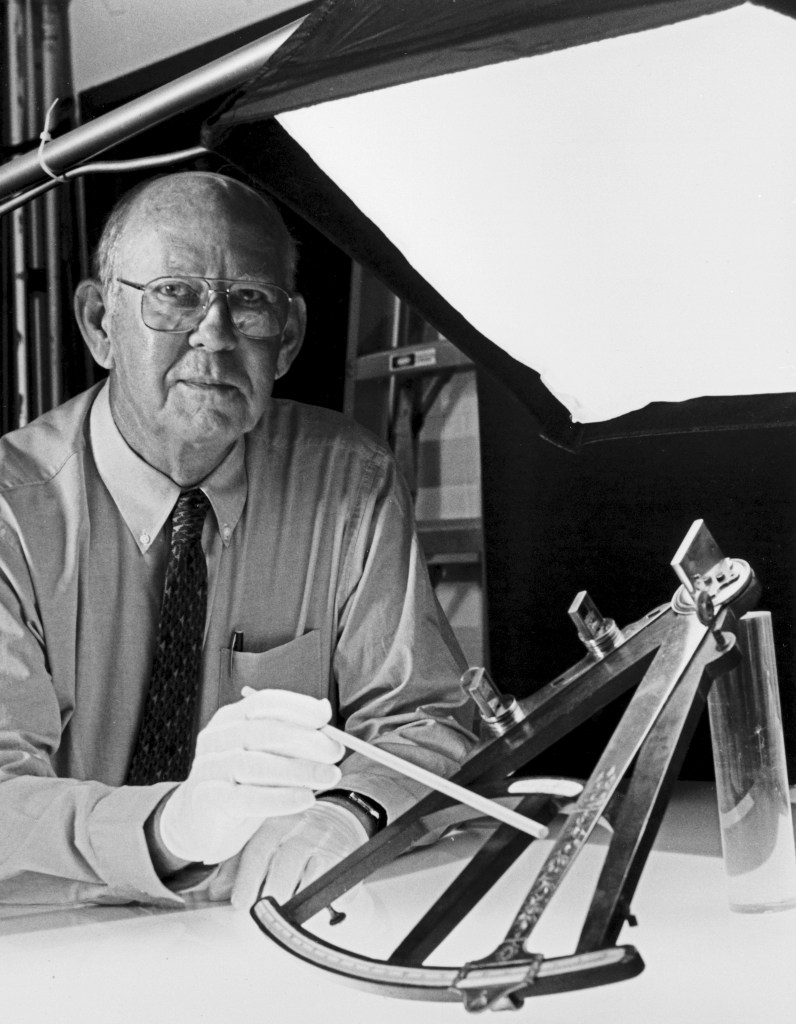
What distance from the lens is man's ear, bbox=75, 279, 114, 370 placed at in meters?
1.23

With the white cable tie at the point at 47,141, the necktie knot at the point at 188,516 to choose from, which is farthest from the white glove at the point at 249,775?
the white cable tie at the point at 47,141

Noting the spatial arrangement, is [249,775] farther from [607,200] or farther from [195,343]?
[607,200]

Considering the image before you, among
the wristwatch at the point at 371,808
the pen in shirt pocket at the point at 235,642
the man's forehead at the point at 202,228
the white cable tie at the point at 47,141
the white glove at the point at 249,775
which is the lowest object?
the wristwatch at the point at 371,808

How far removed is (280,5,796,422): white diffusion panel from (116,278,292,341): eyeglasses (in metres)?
0.16

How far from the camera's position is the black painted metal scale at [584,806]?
73cm

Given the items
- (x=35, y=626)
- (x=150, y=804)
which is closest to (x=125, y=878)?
(x=150, y=804)

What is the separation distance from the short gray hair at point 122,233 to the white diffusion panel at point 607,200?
87mm

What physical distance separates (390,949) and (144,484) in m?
0.58

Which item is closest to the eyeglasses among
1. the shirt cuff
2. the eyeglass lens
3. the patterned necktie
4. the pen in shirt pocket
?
the eyeglass lens

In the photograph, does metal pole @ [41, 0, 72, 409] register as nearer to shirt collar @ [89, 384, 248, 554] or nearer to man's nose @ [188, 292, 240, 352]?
shirt collar @ [89, 384, 248, 554]

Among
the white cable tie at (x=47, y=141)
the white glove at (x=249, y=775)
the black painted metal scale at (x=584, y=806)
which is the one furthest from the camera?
the white cable tie at (x=47, y=141)

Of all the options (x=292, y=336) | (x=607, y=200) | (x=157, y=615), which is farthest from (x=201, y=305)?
(x=607, y=200)

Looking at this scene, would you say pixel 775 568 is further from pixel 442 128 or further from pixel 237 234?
pixel 237 234

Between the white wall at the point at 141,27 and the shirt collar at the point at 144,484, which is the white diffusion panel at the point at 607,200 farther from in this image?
the shirt collar at the point at 144,484
